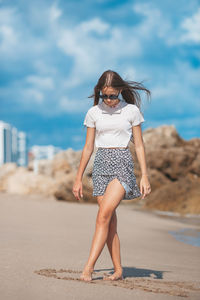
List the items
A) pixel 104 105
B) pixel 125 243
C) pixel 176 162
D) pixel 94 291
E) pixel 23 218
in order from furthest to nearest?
1. pixel 176 162
2. pixel 23 218
3. pixel 125 243
4. pixel 104 105
5. pixel 94 291

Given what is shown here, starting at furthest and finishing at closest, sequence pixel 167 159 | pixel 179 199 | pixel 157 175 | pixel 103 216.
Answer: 1. pixel 167 159
2. pixel 157 175
3. pixel 179 199
4. pixel 103 216

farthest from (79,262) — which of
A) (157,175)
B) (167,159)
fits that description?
(167,159)

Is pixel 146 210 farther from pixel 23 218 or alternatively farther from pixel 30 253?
pixel 30 253

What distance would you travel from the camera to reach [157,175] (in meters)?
20.0

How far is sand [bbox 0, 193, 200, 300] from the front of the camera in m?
3.38

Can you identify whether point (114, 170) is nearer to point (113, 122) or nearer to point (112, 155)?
point (112, 155)

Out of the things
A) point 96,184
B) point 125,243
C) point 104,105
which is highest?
point 104,105

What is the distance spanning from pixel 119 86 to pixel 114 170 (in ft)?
2.62

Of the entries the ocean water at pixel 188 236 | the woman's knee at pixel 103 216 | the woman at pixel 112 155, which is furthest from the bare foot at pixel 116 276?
the ocean water at pixel 188 236

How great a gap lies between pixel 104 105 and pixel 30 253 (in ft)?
6.10

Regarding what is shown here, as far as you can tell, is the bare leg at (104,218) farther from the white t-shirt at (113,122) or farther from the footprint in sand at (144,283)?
the white t-shirt at (113,122)

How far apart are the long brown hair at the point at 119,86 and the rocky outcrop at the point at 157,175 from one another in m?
10.2

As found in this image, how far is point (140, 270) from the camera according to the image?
15.9 ft

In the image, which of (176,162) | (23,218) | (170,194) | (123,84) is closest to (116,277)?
(123,84)
